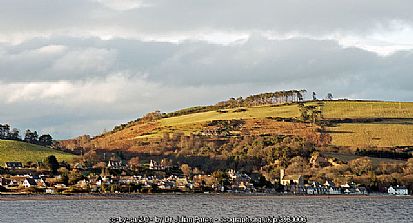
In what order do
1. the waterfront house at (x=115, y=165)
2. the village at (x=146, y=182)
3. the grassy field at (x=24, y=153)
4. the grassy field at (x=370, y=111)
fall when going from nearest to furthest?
the village at (x=146, y=182) → the waterfront house at (x=115, y=165) → the grassy field at (x=24, y=153) → the grassy field at (x=370, y=111)

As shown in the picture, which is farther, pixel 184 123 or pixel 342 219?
pixel 184 123

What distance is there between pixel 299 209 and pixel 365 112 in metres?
103

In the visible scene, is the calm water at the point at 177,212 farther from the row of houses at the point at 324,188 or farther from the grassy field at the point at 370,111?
the grassy field at the point at 370,111

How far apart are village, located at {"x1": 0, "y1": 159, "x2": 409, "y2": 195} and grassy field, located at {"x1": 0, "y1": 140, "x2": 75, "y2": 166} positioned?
22.9 feet

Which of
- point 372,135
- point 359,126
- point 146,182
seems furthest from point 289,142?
point 146,182

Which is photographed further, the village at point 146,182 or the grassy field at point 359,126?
the grassy field at point 359,126

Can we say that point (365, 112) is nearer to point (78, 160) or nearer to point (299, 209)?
point (78, 160)

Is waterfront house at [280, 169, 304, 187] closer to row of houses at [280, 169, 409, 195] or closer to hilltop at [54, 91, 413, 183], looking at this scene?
row of houses at [280, 169, 409, 195]

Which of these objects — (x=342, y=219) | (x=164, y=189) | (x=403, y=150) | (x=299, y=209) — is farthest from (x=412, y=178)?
(x=342, y=219)

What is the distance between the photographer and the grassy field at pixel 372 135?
164375mm

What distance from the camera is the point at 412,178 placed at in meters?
145

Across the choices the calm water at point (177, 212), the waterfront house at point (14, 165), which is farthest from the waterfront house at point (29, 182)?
the calm water at point (177, 212)

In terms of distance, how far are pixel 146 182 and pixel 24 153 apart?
36.4 m

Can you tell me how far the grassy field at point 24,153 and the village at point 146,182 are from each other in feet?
22.9
